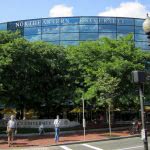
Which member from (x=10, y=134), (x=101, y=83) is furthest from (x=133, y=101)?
(x=10, y=134)

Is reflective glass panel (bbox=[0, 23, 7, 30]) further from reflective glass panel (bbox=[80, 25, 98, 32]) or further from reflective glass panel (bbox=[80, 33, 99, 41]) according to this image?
reflective glass panel (bbox=[80, 33, 99, 41])

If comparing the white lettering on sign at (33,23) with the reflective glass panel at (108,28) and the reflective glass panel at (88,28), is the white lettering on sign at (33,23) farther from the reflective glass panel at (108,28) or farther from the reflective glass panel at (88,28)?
the reflective glass panel at (108,28)

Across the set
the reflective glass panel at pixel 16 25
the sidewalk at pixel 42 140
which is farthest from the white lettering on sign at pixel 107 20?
the sidewalk at pixel 42 140

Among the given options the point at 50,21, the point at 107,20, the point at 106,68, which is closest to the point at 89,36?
the point at 107,20

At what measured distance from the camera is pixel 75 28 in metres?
61.2

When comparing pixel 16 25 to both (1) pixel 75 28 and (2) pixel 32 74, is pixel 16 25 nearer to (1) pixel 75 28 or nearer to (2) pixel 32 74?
(1) pixel 75 28

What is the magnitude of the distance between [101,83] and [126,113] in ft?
89.5

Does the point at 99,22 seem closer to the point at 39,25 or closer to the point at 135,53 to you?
the point at 39,25

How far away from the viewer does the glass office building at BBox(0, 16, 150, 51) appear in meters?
61.2

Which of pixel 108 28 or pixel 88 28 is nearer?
pixel 88 28

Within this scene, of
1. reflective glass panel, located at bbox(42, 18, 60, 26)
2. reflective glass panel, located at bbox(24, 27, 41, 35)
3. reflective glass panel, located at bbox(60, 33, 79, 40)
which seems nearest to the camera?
reflective glass panel, located at bbox(60, 33, 79, 40)

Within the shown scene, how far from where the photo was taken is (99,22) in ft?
202

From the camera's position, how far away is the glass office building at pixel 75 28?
2409 inches

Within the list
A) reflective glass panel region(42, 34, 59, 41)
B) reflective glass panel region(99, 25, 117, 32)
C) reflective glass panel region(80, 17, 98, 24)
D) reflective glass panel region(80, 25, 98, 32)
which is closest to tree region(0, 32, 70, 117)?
reflective glass panel region(42, 34, 59, 41)
